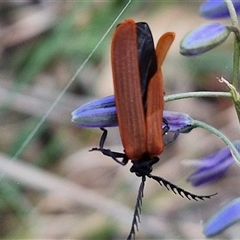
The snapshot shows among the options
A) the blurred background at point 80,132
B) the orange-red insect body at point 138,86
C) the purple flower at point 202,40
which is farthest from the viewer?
the blurred background at point 80,132

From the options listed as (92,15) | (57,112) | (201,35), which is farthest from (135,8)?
(201,35)

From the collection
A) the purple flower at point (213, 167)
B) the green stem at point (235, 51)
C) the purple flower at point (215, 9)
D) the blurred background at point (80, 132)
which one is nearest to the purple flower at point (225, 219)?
the purple flower at point (213, 167)

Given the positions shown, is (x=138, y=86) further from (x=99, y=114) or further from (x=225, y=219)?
(x=225, y=219)

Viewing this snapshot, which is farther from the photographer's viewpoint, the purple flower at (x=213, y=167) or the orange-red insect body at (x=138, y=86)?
the purple flower at (x=213, y=167)

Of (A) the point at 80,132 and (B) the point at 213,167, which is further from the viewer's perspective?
→ (A) the point at 80,132

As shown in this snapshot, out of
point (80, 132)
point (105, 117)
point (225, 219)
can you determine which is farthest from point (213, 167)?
point (80, 132)

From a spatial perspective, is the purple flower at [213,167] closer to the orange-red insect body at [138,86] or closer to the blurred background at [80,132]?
the orange-red insect body at [138,86]

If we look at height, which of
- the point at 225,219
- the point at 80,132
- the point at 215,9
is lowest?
the point at 80,132
